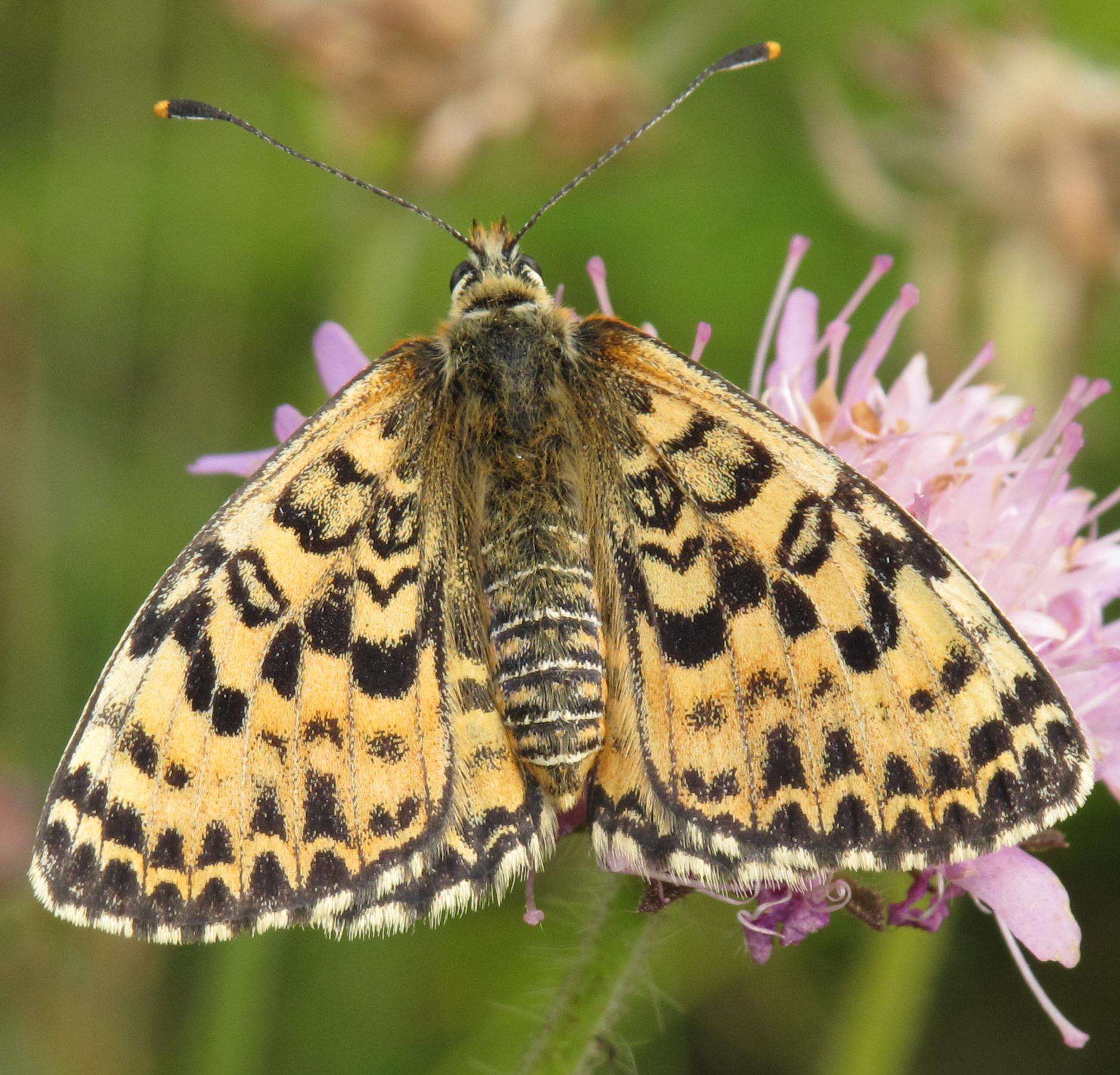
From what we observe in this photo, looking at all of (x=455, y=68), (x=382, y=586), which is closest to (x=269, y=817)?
(x=382, y=586)

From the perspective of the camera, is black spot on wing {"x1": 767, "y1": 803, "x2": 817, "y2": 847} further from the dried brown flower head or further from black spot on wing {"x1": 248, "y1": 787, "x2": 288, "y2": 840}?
the dried brown flower head

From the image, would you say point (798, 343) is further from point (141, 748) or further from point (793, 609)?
point (141, 748)

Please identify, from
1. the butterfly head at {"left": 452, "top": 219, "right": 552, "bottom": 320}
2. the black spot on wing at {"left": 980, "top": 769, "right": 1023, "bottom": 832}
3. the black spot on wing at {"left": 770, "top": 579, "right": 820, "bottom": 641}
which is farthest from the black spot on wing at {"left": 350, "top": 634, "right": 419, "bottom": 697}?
the black spot on wing at {"left": 980, "top": 769, "right": 1023, "bottom": 832}

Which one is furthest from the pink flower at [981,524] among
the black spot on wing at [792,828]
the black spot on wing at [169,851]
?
the black spot on wing at [169,851]

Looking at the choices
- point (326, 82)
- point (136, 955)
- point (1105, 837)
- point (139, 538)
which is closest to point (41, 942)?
point (136, 955)

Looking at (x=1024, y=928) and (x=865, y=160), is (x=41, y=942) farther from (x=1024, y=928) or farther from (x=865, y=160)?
(x=865, y=160)
